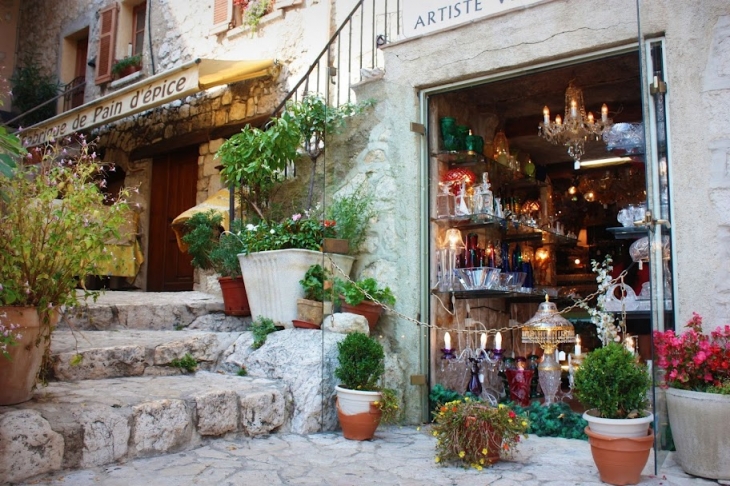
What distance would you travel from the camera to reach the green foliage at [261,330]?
5086mm

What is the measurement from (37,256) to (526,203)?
16.4 feet

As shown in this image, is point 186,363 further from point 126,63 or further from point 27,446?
point 126,63

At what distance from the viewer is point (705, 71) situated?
13.6 ft

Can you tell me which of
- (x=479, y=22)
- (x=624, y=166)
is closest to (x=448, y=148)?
(x=479, y=22)

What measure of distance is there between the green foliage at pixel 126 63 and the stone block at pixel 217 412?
23.7 feet

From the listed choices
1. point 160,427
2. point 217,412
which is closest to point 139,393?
point 160,427

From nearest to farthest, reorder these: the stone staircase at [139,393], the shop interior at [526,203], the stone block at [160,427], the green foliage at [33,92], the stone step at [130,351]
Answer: the stone staircase at [139,393] < the stone block at [160,427] < the stone step at [130,351] < the shop interior at [526,203] < the green foliage at [33,92]

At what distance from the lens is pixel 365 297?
203 inches

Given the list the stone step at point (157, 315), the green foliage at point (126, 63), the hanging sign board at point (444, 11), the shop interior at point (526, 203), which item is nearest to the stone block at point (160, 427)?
the stone step at point (157, 315)

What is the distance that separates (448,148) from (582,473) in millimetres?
3055

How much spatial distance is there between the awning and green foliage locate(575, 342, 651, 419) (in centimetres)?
532

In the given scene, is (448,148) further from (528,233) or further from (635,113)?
(635,113)

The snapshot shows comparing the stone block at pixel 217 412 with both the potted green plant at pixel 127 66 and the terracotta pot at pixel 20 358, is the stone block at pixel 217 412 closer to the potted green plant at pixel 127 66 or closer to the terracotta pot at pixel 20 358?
the terracotta pot at pixel 20 358

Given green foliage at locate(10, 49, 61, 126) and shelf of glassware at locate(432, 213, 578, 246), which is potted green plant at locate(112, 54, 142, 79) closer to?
green foliage at locate(10, 49, 61, 126)
